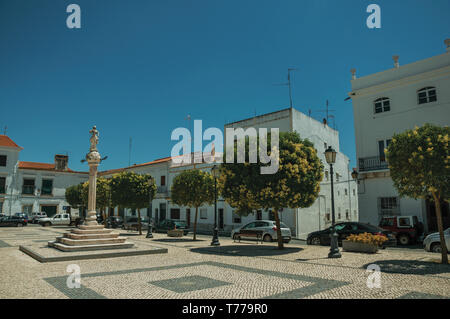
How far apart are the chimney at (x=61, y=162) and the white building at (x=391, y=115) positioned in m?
44.2

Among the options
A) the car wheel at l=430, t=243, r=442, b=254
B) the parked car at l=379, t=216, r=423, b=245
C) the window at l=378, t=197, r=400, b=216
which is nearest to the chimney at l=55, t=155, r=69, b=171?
the window at l=378, t=197, r=400, b=216

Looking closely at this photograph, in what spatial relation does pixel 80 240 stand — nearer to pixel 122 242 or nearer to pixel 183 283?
pixel 122 242

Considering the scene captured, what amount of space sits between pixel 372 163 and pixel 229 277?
17017mm

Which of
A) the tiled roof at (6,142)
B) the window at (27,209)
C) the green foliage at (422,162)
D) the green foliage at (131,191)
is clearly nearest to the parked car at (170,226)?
the green foliage at (131,191)

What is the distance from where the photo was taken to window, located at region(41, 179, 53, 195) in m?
47.2

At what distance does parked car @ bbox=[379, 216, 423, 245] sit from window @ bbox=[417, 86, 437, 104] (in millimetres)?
7693

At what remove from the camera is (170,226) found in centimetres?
2742

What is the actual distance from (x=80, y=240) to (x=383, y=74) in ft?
71.7

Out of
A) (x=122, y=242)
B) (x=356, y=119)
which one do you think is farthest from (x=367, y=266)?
(x=356, y=119)

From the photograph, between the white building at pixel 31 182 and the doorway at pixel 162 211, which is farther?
the white building at pixel 31 182

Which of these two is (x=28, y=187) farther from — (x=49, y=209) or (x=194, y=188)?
(x=194, y=188)

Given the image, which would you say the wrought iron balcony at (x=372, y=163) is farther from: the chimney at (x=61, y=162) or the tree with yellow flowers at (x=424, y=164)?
the chimney at (x=61, y=162)

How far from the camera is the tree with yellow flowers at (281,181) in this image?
1411cm

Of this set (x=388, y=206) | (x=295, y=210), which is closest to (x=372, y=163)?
(x=388, y=206)
